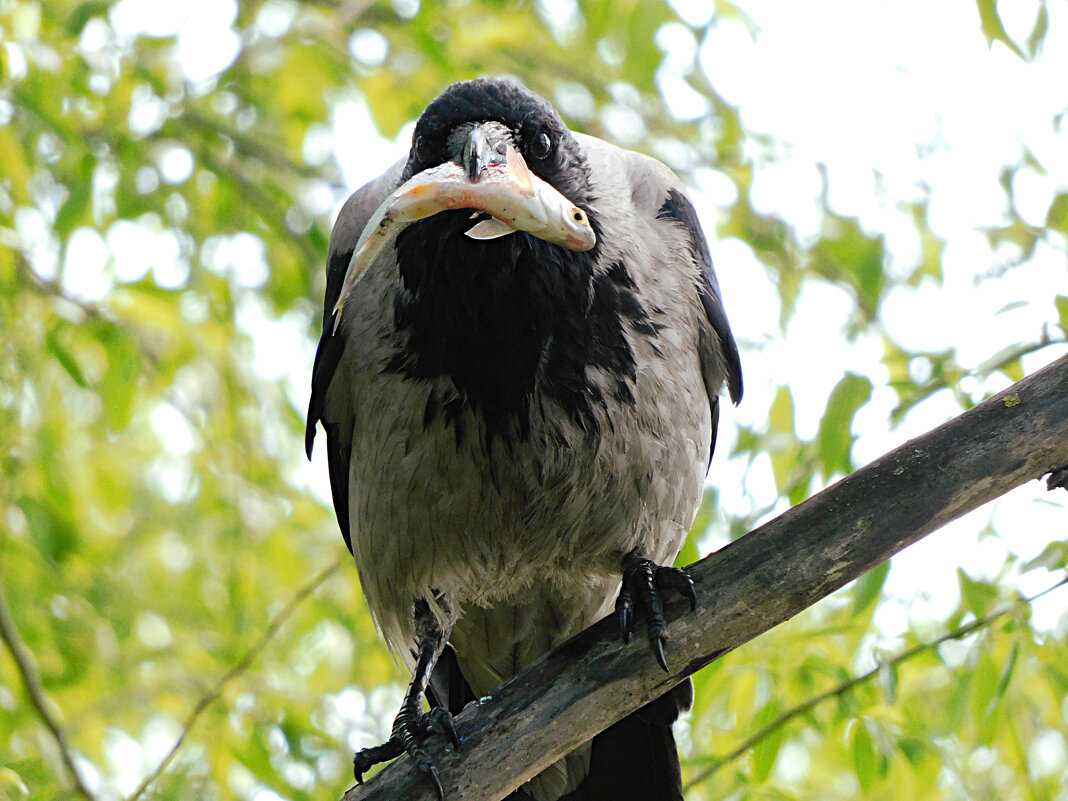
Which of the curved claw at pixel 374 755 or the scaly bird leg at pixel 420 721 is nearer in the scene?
the scaly bird leg at pixel 420 721

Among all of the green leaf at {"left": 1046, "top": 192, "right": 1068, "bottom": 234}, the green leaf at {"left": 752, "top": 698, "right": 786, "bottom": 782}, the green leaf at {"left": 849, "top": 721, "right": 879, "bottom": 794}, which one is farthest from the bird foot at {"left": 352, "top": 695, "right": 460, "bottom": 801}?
the green leaf at {"left": 1046, "top": 192, "right": 1068, "bottom": 234}

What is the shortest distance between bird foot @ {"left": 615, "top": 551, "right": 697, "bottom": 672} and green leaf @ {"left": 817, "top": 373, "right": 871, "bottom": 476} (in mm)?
596

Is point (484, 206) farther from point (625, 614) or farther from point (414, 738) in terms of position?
point (414, 738)

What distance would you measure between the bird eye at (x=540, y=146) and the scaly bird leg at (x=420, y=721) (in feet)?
4.45

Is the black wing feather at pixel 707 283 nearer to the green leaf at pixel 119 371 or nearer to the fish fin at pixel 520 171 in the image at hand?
the fish fin at pixel 520 171

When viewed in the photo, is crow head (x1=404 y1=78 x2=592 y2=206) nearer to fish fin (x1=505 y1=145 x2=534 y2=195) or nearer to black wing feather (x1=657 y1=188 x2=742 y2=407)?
fish fin (x1=505 y1=145 x2=534 y2=195)

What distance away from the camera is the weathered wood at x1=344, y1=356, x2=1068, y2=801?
2256 millimetres

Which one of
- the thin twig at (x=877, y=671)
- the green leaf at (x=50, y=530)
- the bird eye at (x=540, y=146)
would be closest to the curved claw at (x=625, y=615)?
the thin twig at (x=877, y=671)

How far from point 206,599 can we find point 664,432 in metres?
2.97

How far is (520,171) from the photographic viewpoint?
2.42 metres

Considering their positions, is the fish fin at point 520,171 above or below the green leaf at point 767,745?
above

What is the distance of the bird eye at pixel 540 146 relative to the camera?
2.77 meters

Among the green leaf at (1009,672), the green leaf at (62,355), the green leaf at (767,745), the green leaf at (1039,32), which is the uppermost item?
the green leaf at (62,355)

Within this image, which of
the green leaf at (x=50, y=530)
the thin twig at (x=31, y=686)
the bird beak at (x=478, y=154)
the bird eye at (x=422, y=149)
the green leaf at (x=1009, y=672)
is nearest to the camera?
the bird beak at (x=478, y=154)
